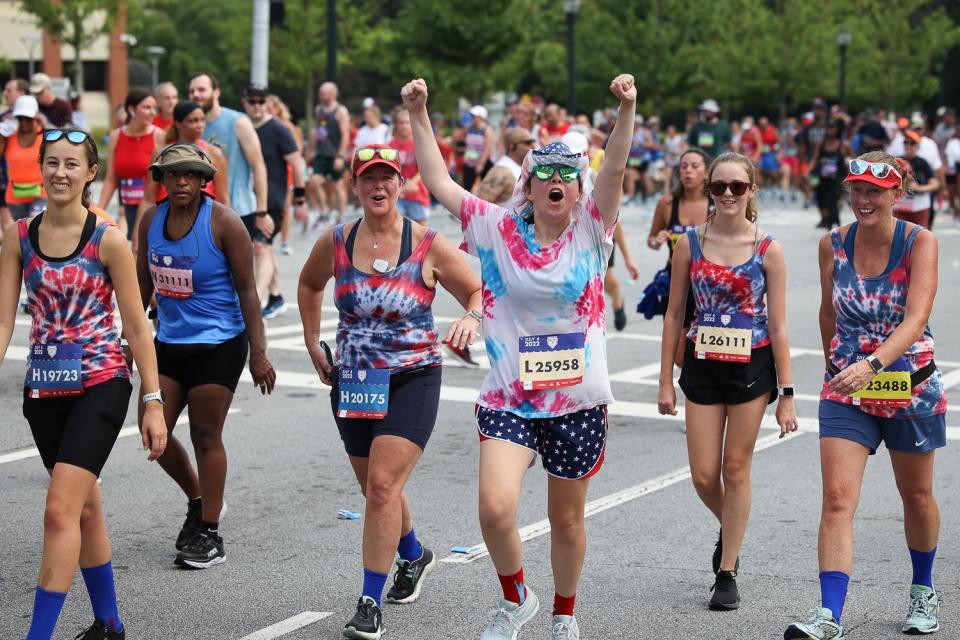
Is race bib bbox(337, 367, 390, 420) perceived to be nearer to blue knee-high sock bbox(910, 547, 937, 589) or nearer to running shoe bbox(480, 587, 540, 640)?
running shoe bbox(480, 587, 540, 640)

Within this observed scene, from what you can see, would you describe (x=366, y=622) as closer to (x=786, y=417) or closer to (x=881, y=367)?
(x=786, y=417)

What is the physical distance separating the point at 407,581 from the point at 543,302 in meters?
1.45

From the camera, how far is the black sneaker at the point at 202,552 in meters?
6.25

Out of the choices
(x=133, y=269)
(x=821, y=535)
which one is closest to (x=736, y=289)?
(x=821, y=535)

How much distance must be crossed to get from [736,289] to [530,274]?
1326 millimetres

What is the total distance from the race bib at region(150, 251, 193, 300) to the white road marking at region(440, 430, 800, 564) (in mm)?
1577

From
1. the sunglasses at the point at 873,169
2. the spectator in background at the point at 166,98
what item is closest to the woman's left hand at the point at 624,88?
the sunglasses at the point at 873,169

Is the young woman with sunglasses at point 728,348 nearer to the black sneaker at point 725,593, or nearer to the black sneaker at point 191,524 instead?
the black sneaker at point 725,593

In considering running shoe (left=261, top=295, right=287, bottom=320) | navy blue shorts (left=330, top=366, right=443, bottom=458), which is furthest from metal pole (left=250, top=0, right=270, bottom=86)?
navy blue shorts (left=330, top=366, right=443, bottom=458)

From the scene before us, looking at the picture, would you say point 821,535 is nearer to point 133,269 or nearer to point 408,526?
point 408,526

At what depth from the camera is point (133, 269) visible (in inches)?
203

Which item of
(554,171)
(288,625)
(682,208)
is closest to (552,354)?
(554,171)

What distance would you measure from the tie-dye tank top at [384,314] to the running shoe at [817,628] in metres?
1.68

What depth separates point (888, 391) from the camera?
530 centimetres
